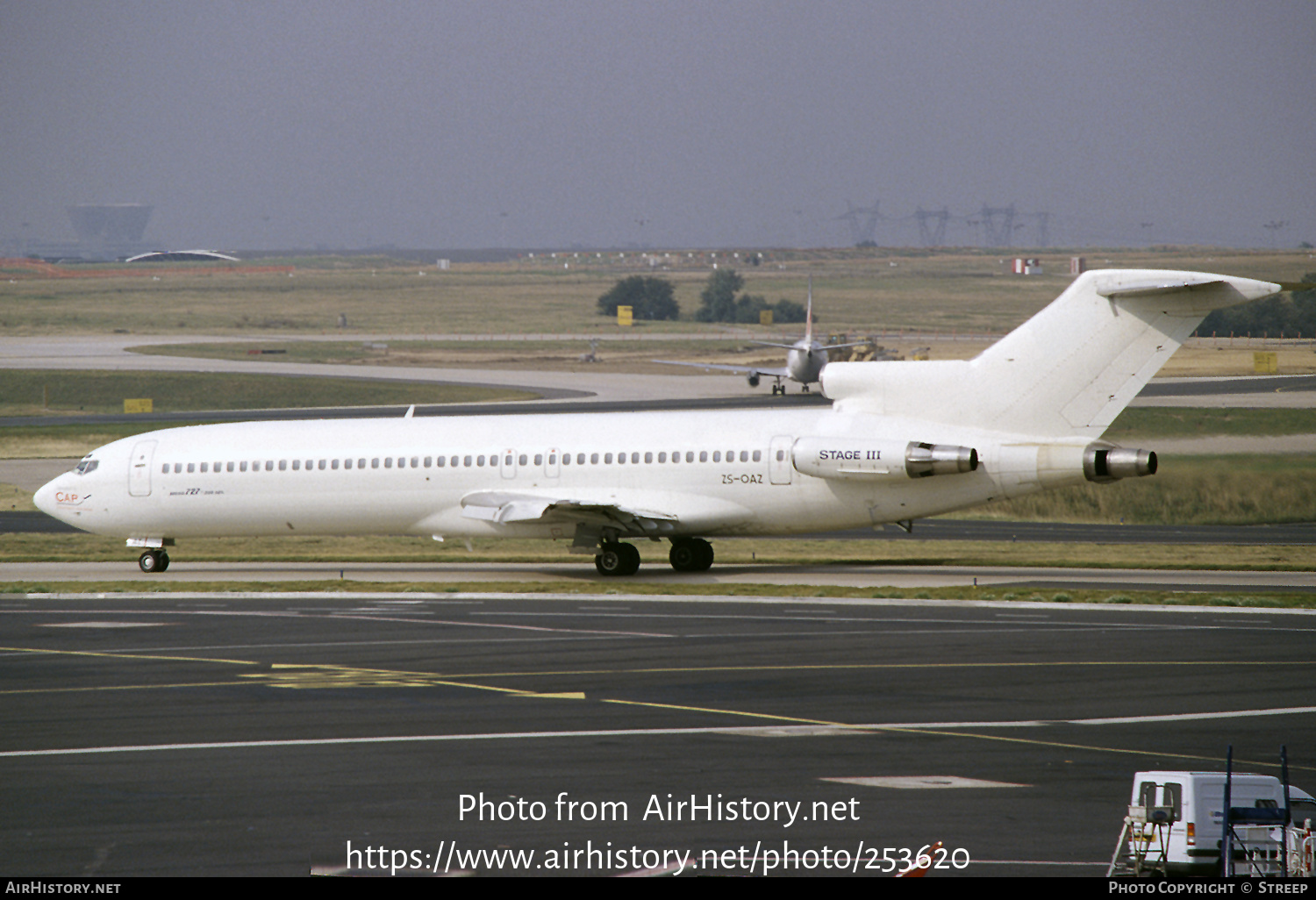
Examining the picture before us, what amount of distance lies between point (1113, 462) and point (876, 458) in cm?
540

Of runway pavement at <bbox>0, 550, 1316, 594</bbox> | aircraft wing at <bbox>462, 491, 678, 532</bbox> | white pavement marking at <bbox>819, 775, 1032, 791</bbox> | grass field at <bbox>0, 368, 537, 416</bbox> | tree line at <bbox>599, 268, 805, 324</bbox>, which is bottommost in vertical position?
white pavement marking at <bbox>819, 775, 1032, 791</bbox>

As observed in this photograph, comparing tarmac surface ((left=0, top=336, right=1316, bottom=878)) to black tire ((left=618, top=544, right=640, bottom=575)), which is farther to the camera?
black tire ((left=618, top=544, right=640, bottom=575))

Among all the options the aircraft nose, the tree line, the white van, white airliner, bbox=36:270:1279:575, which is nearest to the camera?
the white van

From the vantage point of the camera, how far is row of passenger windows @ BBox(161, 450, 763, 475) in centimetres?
3691

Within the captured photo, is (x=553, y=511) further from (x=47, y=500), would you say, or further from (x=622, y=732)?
(x=622, y=732)

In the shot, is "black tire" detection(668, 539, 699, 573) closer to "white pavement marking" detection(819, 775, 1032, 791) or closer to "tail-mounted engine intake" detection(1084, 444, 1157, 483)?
"tail-mounted engine intake" detection(1084, 444, 1157, 483)

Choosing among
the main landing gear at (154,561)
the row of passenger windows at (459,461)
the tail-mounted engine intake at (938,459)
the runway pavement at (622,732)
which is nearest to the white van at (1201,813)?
the runway pavement at (622,732)

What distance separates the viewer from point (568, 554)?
148ft

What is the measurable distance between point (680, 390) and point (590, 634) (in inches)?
2491

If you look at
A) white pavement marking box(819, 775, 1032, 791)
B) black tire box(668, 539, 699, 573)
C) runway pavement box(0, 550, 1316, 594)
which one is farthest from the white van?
black tire box(668, 539, 699, 573)

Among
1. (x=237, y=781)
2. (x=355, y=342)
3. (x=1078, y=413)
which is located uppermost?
(x=355, y=342)

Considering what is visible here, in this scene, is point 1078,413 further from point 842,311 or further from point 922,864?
point 842,311

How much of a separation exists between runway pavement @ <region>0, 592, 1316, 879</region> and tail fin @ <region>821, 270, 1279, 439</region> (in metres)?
5.28
